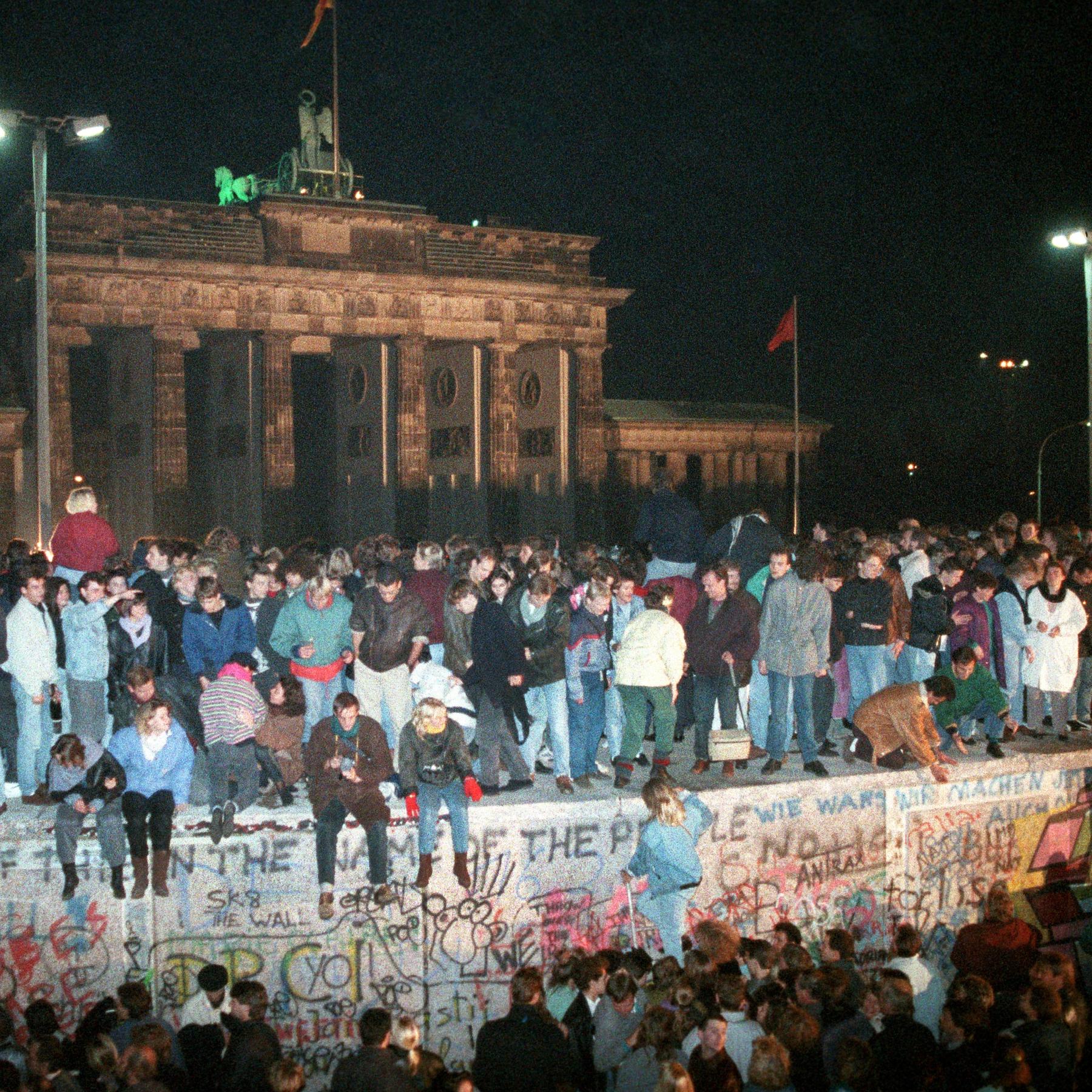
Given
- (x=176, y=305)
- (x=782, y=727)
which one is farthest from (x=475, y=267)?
(x=782, y=727)

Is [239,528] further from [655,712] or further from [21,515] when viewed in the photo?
[655,712]

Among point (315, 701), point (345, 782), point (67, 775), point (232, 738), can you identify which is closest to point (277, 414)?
point (315, 701)

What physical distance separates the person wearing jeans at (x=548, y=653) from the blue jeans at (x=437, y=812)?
1452 mm

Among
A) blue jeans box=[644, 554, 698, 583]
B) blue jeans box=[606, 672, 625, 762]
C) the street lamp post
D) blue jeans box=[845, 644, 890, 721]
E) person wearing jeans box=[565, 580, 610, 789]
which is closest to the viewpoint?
person wearing jeans box=[565, 580, 610, 789]

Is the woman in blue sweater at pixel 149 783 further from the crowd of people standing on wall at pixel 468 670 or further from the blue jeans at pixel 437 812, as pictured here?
the blue jeans at pixel 437 812

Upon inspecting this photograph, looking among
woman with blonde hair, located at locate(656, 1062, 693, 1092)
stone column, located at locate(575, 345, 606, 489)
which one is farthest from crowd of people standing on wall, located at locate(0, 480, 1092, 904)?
stone column, located at locate(575, 345, 606, 489)

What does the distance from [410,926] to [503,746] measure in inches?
77.0

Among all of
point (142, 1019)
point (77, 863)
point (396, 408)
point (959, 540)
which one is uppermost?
point (396, 408)

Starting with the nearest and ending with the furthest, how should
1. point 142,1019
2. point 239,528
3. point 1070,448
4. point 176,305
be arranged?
point 142,1019
point 176,305
point 239,528
point 1070,448

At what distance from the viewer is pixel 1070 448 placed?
56500mm

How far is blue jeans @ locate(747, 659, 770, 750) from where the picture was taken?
13383mm

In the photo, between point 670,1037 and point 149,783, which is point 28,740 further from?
point 670,1037

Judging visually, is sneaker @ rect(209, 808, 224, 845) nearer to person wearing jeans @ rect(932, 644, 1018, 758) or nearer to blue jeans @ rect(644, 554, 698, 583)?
blue jeans @ rect(644, 554, 698, 583)

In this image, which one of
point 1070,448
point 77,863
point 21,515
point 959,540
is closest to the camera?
point 77,863
